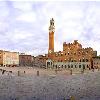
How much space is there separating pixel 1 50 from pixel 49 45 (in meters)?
23.7

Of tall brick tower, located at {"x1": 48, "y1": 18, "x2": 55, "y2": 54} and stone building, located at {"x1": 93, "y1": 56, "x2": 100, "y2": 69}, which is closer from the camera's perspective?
stone building, located at {"x1": 93, "y1": 56, "x2": 100, "y2": 69}

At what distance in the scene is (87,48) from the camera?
307ft

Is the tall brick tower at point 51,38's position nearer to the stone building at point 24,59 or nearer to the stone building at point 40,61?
the stone building at point 40,61

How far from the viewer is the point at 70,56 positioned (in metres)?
96.1

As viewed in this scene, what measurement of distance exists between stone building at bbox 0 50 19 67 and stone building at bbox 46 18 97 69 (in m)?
20.9

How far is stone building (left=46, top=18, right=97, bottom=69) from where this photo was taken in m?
91.7

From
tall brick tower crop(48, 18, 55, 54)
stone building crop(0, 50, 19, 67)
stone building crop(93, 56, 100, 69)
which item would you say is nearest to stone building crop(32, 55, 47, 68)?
tall brick tower crop(48, 18, 55, 54)

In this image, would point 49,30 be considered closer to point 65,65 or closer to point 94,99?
point 65,65

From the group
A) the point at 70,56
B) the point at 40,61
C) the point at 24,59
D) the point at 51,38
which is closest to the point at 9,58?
the point at 40,61

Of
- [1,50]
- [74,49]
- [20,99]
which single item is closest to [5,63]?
[1,50]

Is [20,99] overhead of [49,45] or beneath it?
beneath

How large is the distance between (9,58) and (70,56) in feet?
108

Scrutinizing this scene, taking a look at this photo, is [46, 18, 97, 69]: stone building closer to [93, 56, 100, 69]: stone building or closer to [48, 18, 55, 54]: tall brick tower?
[48, 18, 55, 54]: tall brick tower

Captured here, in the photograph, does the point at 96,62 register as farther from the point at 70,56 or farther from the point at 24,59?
the point at 24,59
